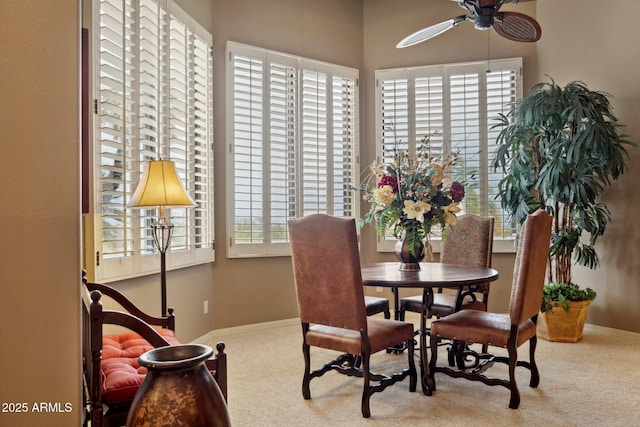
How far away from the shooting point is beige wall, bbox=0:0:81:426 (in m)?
1.25

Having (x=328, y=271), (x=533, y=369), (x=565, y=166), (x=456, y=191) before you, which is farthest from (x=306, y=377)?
(x=565, y=166)

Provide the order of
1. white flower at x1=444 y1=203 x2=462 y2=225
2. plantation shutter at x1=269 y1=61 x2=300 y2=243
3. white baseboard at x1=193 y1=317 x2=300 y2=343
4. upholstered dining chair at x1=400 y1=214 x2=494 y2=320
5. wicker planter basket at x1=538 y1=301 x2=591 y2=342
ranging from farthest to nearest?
plantation shutter at x1=269 y1=61 x2=300 y2=243 → white baseboard at x1=193 y1=317 x2=300 y2=343 → wicker planter basket at x1=538 y1=301 x2=591 y2=342 → upholstered dining chair at x1=400 y1=214 x2=494 y2=320 → white flower at x1=444 y1=203 x2=462 y2=225

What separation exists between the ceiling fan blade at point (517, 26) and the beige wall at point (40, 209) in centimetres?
275

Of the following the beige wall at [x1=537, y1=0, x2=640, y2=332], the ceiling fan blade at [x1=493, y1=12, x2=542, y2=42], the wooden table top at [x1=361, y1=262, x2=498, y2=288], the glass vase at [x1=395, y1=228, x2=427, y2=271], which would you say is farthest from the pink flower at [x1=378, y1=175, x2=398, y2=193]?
the beige wall at [x1=537, y1=0, x2=640, y2=332]

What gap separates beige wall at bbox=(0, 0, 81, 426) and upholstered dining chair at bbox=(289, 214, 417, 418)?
5.01ft

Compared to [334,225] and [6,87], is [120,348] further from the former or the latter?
[6,87]

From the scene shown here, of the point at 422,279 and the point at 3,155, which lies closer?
the point at 3,155

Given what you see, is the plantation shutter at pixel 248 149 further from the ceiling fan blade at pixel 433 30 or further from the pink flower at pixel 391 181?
the pink flower at pixel 391 181

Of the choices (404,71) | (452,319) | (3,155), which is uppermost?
(404,71)

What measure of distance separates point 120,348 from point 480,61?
15.5ft

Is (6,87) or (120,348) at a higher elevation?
(6,87)

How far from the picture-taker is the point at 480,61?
17.8 ft

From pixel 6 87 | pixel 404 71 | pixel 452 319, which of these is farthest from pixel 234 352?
pixel 404 71

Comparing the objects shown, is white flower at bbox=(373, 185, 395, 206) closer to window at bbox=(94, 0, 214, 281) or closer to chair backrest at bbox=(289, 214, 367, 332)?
chair backrest at bbox=(289, 214, 367, 332)
